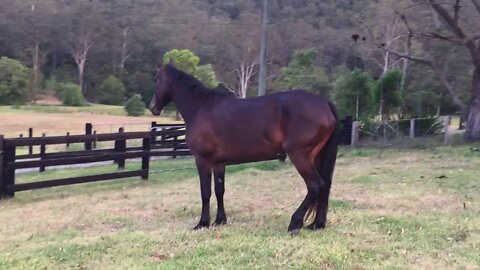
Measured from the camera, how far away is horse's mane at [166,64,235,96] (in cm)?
654

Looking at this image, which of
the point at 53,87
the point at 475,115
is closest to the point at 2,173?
the point at 475,115

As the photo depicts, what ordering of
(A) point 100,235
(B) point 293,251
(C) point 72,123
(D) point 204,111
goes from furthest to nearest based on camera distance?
(C) point 72,123 < (D) point 204,111 < (A) point 100,235 < (B) point 293,251

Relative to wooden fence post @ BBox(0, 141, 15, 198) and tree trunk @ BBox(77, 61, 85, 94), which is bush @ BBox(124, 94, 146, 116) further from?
wooden fence post @ BBox(0, 141, 15, 198)

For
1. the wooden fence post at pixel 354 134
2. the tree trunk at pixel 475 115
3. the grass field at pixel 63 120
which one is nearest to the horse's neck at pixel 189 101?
the wooden fence post at pixel 354 134

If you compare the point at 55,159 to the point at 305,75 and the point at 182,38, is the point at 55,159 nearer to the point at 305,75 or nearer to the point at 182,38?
the point at 305,75

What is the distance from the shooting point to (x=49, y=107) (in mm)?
51219

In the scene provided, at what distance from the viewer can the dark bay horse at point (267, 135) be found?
5719 millimetres

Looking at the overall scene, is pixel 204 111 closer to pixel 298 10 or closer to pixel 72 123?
pixel 72 123

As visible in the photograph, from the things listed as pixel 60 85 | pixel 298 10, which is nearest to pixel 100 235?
pixel 60 85

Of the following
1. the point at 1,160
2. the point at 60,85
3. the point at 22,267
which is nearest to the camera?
the point at 22,267

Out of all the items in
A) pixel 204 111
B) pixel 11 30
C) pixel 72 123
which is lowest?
pixel 72 123

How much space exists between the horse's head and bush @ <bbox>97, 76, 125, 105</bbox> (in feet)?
173

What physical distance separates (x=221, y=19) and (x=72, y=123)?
1236 inches

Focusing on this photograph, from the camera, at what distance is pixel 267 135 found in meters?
5.90
